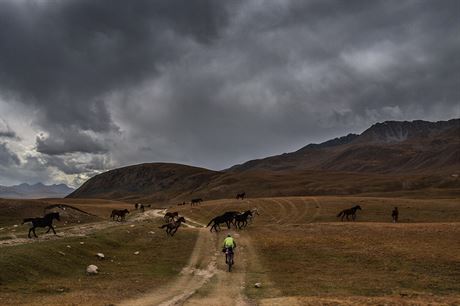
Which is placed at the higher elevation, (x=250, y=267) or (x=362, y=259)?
(x=362, y=259)

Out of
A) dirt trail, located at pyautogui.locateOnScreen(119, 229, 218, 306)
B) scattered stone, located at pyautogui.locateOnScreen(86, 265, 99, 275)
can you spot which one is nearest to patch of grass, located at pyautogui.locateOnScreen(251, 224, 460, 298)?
dirt trail, located at pyautogui.locateOnScreen(119, 229, 218, 306)

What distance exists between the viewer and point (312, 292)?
2330cm

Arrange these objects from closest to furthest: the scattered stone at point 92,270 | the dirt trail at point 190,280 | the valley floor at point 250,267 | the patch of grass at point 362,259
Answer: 1. the dirt trail at point 190,280
2. the valley floor at point 250,267
3. the patch of grass at point 362,259
4. the scattered stone at point 92,270

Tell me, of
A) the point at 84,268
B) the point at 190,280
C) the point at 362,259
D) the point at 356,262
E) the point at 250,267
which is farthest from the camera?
the point at 362,259

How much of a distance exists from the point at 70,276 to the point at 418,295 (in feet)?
63.7

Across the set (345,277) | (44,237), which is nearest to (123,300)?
(345,277)

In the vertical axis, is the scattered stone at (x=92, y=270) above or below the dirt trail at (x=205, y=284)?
above

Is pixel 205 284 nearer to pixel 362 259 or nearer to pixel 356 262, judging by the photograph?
pixel 356 262

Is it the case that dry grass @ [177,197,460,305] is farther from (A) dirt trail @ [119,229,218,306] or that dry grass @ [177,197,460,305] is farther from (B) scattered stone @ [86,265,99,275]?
(B) scattered stone @ [86,265,99,275]

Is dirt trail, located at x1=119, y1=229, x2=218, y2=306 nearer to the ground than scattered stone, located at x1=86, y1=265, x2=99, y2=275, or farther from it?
nearer to the ground

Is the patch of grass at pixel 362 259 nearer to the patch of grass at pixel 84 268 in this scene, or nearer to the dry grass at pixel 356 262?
the dry grass at pixel 356 262

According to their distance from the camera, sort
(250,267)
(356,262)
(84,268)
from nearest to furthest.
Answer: (84,268) < (250,267) < (356,262)

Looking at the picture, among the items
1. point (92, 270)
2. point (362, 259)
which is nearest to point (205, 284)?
point (92, 270)

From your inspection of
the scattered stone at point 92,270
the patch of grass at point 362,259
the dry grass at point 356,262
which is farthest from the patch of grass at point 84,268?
the patch of grass at point 362,259
